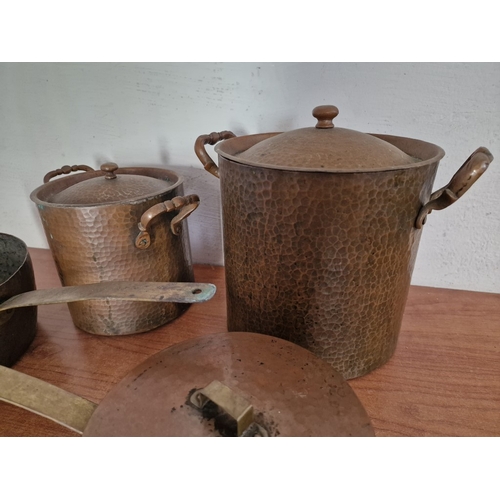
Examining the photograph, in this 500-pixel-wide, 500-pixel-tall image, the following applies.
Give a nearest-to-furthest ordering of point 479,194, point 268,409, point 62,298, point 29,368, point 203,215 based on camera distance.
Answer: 1. point 268,409
2. point 62,298
3. point 29,368
4. point 479,194
5. point 203,215

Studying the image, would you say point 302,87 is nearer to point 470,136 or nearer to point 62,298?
point 470,136

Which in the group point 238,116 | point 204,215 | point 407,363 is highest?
point 238,116

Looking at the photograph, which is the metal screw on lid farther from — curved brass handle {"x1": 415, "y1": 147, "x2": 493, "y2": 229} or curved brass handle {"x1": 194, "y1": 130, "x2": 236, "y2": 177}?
curved brass handle {"x1": 415, "y1": 147, "x2": 493, "y2": 229}

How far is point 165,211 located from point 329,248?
258mm

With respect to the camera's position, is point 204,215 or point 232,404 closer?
point 232,404

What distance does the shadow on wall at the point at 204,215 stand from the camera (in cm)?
83

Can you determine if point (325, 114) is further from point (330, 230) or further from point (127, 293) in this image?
point (127, 293)

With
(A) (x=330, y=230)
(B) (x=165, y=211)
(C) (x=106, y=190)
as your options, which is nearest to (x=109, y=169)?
(C) (x=106, y=190)

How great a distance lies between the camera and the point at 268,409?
376 mm

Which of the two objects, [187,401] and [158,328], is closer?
[187,401]

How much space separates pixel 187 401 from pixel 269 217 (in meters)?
0.23

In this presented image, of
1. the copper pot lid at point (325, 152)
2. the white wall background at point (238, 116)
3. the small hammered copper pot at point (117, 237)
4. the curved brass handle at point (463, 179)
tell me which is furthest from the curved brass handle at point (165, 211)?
the curved brass handle at point (463, 179)

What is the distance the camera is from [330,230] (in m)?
0.45

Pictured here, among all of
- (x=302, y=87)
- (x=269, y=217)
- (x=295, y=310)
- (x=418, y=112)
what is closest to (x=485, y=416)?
(x=295, y=310)
